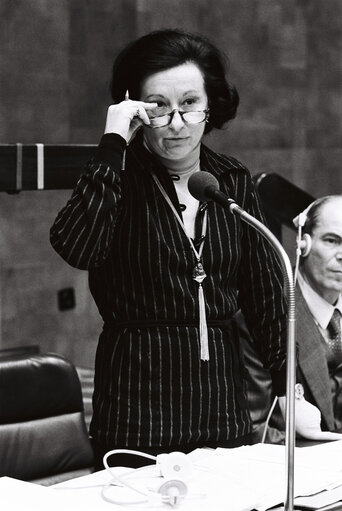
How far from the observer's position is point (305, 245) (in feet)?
10.2

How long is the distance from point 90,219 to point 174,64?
16.0 inches

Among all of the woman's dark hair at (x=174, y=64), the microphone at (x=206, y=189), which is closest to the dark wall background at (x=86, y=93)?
the woman's dark hair at (x=174, y=64)

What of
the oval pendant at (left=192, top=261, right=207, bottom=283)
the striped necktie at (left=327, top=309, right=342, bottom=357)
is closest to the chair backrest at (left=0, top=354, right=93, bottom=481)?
the striped necktie at (left=327, top=309, right=342, bottom=357)

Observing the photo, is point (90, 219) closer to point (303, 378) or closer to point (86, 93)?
point (303, 378)

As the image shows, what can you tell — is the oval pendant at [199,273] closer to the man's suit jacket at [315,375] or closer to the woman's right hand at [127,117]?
the woman's right hand at [127,117]

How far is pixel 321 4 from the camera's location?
6.04 metres

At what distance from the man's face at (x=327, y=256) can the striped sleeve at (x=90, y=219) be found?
1.28 meters

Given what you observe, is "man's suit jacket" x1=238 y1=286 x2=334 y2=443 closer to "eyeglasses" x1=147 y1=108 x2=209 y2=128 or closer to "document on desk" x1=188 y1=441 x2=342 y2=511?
"document on desk" x1=188 y1=441 x2=342 y2=511

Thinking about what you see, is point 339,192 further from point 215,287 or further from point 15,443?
point 215,287

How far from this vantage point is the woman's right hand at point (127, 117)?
2.07 meters

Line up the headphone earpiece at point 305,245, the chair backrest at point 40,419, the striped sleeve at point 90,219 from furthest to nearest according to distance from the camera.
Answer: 1. the headphone earpiece at point 305,245
2. the chair backrest at point 40,419
3. the striped sleeve at point 90,219

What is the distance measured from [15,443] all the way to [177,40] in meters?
1.24

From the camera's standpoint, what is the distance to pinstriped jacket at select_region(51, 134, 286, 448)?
201 centimetres

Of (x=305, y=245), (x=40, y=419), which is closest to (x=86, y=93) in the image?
(x=305, y=245)
